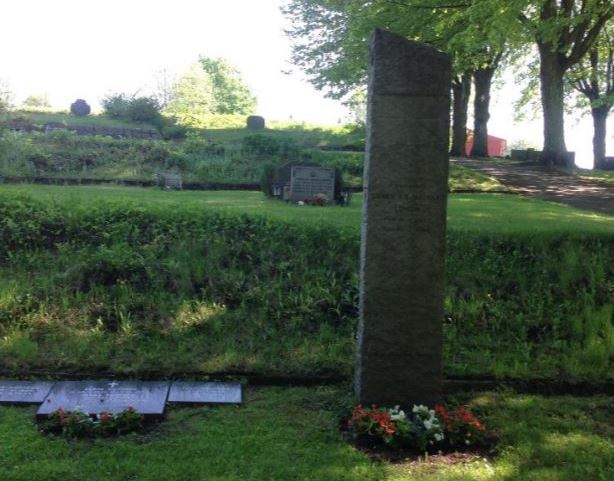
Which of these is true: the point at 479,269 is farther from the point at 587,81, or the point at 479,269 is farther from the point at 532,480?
the point at 587,81

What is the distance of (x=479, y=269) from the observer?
332 inches

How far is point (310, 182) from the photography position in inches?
615

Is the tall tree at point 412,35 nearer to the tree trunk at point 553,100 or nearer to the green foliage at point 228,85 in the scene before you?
the tree trunk at point 553,100

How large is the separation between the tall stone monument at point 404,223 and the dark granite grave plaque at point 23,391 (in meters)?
2.81

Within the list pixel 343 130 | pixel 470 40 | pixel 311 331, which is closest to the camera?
pixel 311 331

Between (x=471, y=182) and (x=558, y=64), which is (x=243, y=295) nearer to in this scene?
(x=471, y=182)

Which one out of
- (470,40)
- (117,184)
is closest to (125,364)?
(470,40)

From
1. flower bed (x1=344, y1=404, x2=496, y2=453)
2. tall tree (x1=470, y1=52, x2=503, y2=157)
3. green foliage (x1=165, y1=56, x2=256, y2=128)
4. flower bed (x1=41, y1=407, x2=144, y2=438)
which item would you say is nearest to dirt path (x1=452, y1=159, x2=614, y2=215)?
tall tree (x1=470, y1=52, x2=503, y2=157)

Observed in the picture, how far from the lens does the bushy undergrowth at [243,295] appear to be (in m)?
6.71

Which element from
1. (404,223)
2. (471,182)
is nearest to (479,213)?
(404,223)

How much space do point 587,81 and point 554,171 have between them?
16008 millimetres

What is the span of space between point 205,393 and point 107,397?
33.9 inches

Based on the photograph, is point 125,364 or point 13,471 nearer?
point 13,471

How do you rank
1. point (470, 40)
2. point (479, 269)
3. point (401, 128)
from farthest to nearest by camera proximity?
point (470, 40) → point (479, 269) → point (401, 128)
